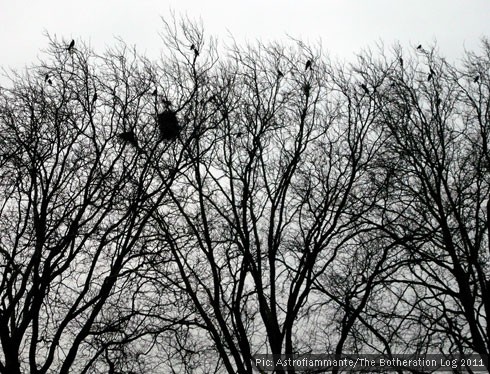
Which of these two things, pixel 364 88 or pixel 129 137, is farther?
pixel 364 88

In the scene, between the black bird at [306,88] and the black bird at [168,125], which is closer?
the black bird at [168,125]

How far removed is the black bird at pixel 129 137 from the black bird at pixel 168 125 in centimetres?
55

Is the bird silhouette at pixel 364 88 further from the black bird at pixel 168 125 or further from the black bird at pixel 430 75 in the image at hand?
the black bird at pixel 168 125

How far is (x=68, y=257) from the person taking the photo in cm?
1093

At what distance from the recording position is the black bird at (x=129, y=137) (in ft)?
38.4

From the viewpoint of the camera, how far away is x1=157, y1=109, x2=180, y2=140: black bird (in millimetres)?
11688

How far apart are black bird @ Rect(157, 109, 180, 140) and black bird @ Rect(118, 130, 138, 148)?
55cm

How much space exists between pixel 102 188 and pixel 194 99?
103 inches

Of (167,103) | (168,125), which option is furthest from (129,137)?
(167,103)

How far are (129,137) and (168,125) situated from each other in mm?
816

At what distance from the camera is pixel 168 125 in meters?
11.7

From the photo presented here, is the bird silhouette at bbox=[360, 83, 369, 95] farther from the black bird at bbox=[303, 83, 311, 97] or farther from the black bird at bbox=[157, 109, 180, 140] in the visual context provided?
the black bird at bbox=[157, 109, 180, 140]

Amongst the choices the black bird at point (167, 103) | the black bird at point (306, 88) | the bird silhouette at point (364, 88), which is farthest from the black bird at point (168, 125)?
the bird silhouette at point (364, 88)

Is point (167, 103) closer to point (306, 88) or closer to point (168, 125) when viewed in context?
point (168, 125)
